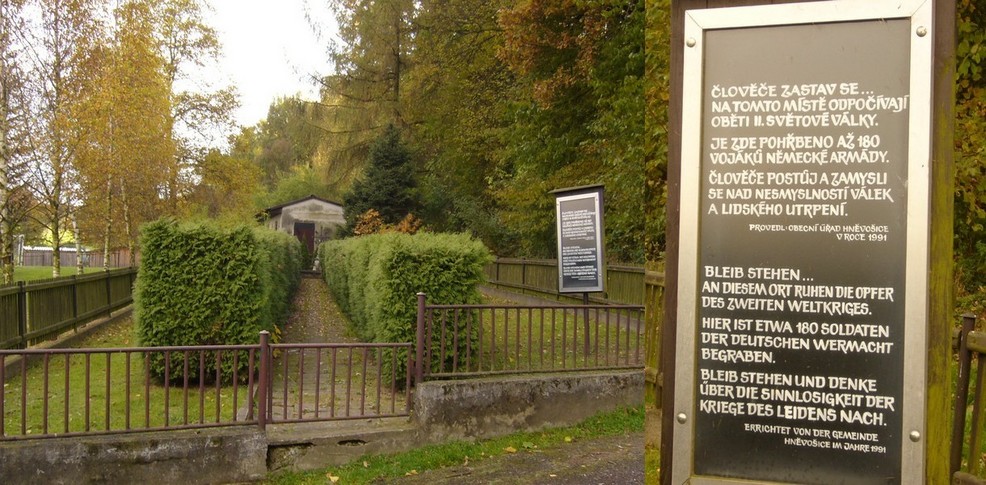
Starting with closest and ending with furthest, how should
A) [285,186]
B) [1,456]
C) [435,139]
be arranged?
1. [1,456]
2. [435,139]
3. [285,186]

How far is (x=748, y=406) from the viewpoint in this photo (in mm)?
2811

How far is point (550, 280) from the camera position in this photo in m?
20.2

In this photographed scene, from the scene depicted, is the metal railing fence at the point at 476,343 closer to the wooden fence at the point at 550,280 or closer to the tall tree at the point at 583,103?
the wooden fence at the point at 550,280

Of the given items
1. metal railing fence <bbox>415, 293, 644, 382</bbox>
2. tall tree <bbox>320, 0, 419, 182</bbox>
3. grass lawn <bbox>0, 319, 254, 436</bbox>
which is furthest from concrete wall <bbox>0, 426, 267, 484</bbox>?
tall tree <bbox>320, 0, 419, 182</bbox>

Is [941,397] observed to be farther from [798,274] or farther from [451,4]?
[451,4]

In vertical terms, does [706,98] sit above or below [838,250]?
above

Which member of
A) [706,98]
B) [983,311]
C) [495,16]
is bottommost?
[983,311]

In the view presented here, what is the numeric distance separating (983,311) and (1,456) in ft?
31.2

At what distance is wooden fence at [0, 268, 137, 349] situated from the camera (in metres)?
11.4

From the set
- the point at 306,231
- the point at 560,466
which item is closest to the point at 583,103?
the point at 560,466

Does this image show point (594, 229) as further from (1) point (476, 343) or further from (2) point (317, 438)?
(2) point (317, 438)

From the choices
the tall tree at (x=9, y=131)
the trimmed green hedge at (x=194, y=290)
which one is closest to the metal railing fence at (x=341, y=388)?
the trimmed green hedge at (x=194, y=290)

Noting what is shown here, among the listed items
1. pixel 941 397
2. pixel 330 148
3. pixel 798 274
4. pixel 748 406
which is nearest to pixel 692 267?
pixel 798 274

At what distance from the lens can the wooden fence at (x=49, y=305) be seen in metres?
11.4
